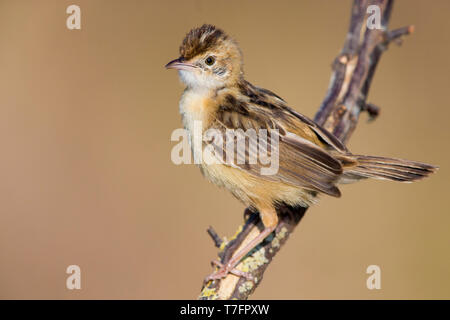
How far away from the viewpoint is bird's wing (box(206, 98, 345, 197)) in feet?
14.2

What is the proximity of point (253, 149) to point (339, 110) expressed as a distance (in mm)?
1392

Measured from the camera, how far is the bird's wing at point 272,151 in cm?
432

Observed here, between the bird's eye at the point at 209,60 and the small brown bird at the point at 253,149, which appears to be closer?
the small brown bird at the point at 253,149

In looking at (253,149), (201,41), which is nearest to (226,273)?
(253,149)

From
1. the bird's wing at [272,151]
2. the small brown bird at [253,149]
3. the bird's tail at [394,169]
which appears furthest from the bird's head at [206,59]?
the bird's tail at [394,169]

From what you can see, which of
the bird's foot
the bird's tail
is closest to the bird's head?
the bird's tail

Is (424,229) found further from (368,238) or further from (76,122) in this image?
(76,122)

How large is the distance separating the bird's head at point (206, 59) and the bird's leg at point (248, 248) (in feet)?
4.37

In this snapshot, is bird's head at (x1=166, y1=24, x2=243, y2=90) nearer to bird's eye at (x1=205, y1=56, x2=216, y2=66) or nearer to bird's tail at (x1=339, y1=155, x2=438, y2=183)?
bird's eye at (x1=205, y1=56, x2=216, y2=66)

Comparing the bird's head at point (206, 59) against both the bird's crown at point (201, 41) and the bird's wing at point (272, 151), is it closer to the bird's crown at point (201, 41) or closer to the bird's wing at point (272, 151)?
the bird's crown at point (201, 41)

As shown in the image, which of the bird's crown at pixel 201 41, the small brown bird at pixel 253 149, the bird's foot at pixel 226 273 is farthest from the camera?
the bird's crown at pixel 201 41

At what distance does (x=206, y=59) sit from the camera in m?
4.55

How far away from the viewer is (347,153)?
4.54 metres

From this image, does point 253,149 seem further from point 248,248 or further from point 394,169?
point 394,169
